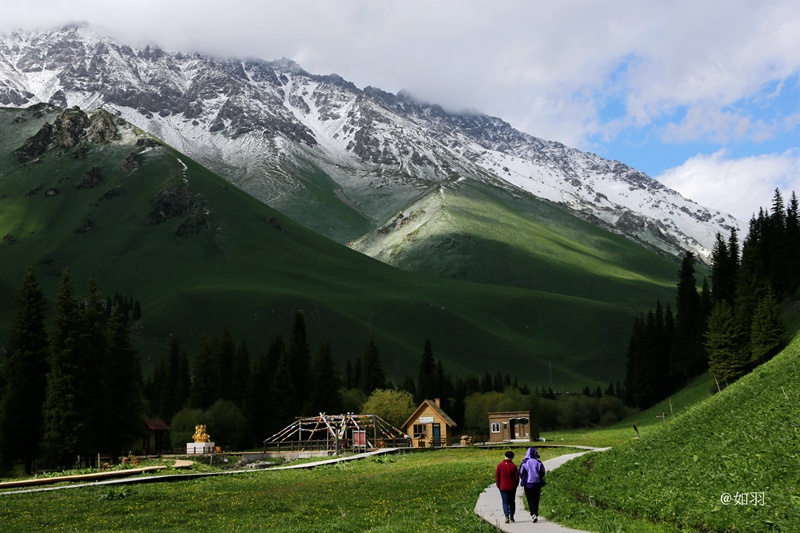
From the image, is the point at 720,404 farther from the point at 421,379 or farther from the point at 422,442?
the point at 421,379

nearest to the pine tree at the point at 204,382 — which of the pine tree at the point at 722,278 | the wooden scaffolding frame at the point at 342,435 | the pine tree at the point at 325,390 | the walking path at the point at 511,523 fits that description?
the pine tree at the point at 325,390

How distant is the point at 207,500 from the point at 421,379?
12200cm

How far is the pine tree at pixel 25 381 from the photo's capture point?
7156 centimetres

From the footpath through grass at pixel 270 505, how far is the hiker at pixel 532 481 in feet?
5.96

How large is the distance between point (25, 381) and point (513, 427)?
234 ft

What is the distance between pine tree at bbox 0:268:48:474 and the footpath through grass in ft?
89.2

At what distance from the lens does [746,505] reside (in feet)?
78.4

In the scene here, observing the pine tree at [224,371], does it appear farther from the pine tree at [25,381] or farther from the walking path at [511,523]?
the walking path at [511,523]

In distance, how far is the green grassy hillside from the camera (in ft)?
78.3

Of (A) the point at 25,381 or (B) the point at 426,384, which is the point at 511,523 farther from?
(B) the point at 426,384

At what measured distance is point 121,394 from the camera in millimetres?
83125

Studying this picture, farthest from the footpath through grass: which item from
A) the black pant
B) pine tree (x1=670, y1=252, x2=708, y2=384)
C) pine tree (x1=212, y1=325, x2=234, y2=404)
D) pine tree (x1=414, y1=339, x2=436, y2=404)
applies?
pine tree (x1=414, y1=339, x2=436, y2=404)

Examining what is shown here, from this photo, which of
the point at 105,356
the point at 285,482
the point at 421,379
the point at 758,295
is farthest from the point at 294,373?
the point at 285,482

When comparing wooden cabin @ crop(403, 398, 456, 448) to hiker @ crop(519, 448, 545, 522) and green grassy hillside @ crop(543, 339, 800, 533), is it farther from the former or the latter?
hiker @ crop(519, 448, 545, 522)
